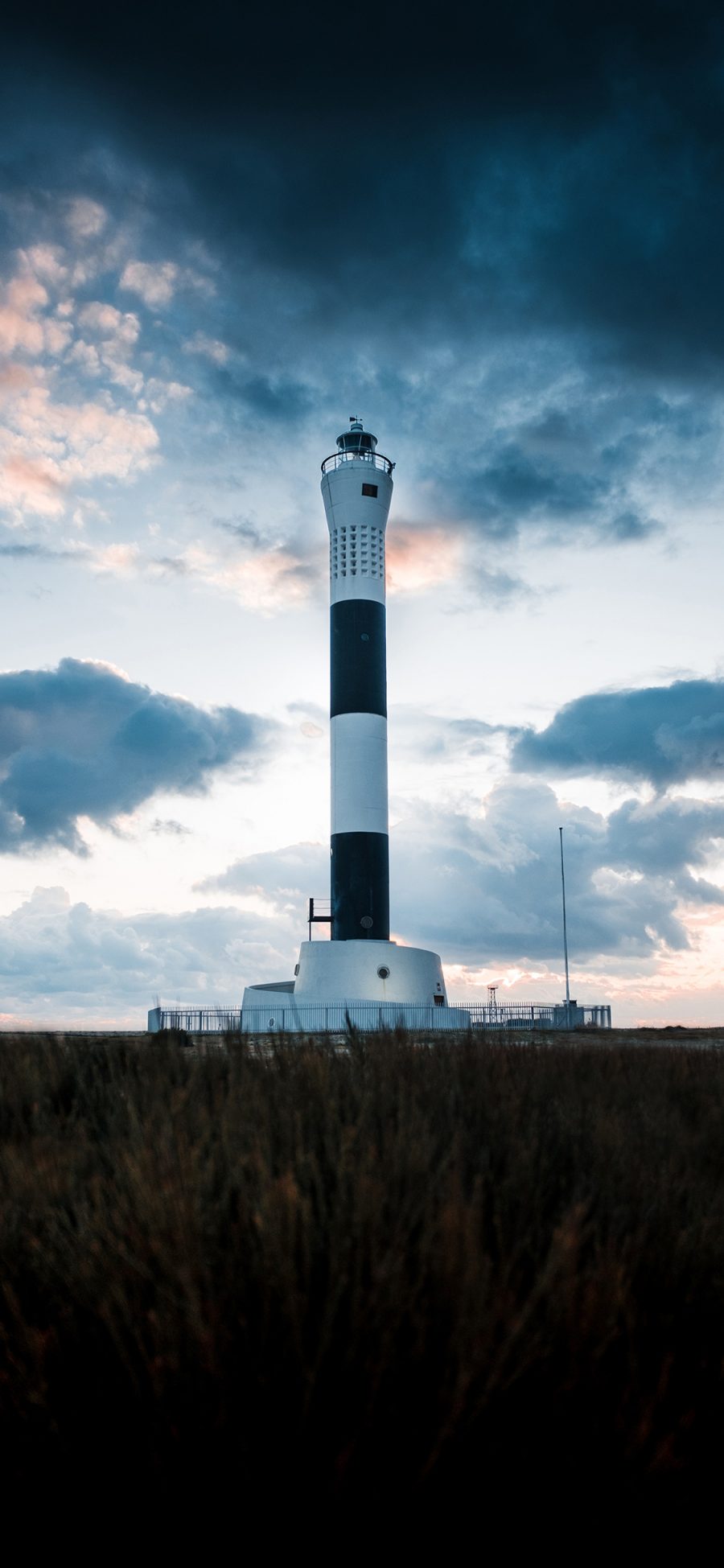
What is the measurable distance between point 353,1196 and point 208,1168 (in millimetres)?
609

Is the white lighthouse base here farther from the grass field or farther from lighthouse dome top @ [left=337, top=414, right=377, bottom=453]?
the grass field

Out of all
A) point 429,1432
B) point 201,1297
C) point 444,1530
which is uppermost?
point 201,1297

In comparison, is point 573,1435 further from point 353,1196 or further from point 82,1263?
point 82,1263

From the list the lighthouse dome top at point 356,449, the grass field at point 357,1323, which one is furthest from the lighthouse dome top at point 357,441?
the grass field at point 357,1323

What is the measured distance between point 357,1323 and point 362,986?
101 feet

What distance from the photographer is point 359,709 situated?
117ft

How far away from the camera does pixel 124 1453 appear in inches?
140

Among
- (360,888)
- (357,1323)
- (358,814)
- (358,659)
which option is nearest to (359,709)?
(358,659)

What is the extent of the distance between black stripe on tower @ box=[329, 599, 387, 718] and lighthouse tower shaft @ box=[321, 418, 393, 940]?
27mm

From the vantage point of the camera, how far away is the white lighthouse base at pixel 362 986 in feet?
109

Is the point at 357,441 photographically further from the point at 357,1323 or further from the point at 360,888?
the point at 357,1323

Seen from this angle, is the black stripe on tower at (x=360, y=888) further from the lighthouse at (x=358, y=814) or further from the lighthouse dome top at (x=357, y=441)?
the lighthouse dome top at (x=357, y=441)

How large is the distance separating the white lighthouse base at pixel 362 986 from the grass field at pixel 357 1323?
1107 inches

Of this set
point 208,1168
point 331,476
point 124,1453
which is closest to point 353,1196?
point 208,1168
